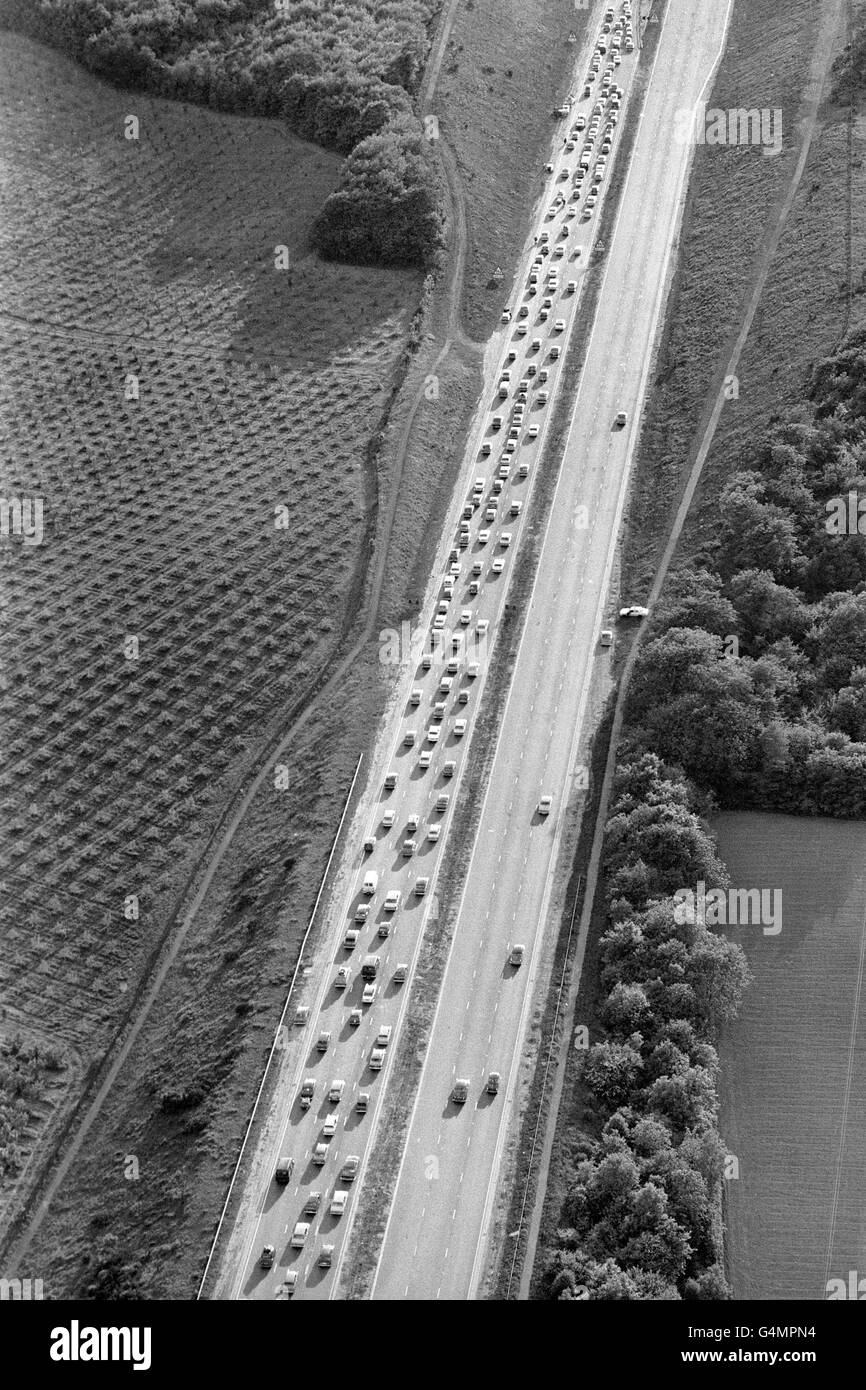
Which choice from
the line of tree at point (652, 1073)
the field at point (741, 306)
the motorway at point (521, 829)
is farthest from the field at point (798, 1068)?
the field at point (741, 306)

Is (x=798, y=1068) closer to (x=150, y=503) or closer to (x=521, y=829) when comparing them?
(x=521, y=829)

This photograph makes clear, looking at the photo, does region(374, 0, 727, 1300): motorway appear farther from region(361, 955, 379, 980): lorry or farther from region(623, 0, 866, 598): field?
region(361, 955, 379, 980): lorry

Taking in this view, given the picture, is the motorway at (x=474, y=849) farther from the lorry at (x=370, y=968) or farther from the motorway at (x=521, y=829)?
the lorry at (x=370, y=968)

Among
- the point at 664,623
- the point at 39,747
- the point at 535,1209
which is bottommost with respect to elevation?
the point at 535,1209

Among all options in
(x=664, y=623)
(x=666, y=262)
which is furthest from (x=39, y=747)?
(x=666, y=262)

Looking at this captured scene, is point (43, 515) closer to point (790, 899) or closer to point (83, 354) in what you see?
point (83, 354)

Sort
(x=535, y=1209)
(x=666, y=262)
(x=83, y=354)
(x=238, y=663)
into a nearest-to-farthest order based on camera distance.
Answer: (x=535, y=1209) → (x=238, y=663) → (x=83, y=354) → (x=666, y=262)

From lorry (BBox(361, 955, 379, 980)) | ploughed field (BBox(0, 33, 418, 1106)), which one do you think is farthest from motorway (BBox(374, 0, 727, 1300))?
ploughed field (BBox(0, 33, 418, 1106))

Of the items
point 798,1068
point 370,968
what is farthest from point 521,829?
point 798,1068
